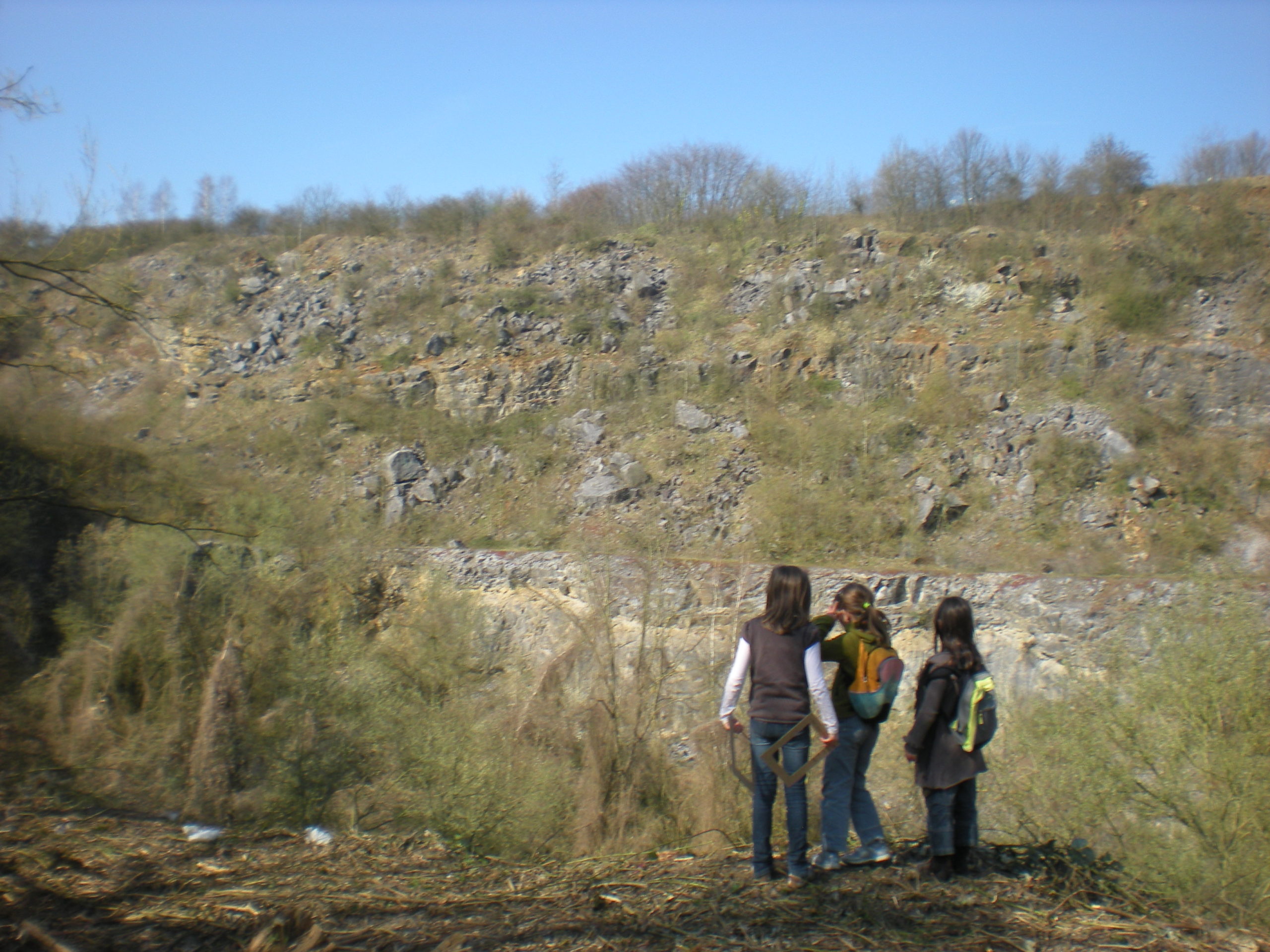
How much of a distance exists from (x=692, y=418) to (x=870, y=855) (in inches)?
665

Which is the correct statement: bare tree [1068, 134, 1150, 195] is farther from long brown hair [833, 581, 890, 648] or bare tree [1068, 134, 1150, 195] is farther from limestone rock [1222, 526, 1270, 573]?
long brown hair [833, 581, 890, 648]

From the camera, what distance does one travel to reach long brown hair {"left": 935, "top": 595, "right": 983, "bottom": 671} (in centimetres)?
409

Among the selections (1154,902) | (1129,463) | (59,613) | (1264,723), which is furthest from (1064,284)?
(59,613)

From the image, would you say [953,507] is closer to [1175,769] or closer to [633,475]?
[633,475]

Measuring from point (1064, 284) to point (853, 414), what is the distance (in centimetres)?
660

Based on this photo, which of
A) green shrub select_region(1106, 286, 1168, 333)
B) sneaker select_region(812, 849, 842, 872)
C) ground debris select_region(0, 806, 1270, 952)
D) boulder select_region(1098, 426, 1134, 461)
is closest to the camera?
ground debris select_region(0, 806, 1270, 952)

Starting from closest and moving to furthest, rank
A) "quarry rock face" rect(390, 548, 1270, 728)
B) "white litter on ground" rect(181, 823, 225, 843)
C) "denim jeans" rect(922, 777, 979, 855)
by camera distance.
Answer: "denim jeans" rect(922, 777, 979, 855) → "white litter on ground" rect(181, 823, 225, 843) → "quarry rock face" rect(390, 548, 1270, 728)

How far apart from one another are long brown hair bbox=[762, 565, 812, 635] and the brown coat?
65cm

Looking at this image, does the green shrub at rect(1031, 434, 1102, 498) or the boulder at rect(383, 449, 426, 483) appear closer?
the green shrub at rect(1031, 434, 1102, 498)

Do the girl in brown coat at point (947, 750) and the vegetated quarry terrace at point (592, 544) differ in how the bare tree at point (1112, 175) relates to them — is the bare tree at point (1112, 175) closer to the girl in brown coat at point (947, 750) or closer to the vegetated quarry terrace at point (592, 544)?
the vegetated quarry terrace at point (592, 544)

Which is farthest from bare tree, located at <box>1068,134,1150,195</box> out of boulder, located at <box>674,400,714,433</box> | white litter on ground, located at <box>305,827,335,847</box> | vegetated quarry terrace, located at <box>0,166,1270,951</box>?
white litter on ground, located at <box>305,827,335,847</box>

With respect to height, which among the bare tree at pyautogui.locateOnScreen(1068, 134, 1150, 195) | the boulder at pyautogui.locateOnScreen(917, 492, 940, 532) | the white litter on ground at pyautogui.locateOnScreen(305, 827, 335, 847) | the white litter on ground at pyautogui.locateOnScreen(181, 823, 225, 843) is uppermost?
the bare tree at pyautogui.locateOnScreen(1068, 134, 1150, 195)

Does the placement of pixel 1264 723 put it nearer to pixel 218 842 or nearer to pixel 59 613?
pixel 218 842

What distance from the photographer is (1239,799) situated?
436cm
